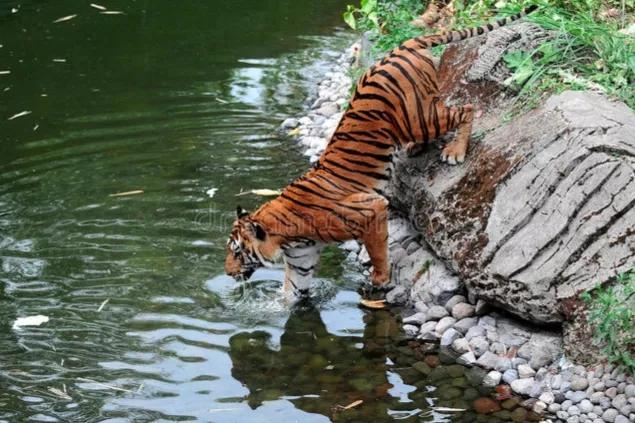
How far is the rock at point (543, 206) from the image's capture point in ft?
17.9

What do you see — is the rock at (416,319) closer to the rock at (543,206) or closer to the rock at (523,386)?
the rock at (543,206)

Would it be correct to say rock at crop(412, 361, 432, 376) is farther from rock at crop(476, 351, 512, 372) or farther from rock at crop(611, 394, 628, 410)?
rock at crop(611, 394, 628, 410)

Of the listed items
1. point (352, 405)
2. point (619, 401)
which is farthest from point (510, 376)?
point (352, 405)

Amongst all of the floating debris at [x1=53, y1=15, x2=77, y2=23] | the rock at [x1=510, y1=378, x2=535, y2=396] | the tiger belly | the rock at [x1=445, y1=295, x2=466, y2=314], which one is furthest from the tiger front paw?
the floating debris at [x1=53, y1=15, x2=77, y2=23]

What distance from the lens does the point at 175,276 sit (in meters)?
6.91

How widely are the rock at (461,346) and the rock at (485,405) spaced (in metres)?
0.50

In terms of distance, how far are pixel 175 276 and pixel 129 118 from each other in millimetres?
3773

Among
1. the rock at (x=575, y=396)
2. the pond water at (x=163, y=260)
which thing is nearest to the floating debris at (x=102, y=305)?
the pond water at (x=163, y=260)

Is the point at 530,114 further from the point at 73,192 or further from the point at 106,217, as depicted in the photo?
the point at 73,192

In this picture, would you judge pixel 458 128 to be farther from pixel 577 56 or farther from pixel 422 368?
pixel 422 368

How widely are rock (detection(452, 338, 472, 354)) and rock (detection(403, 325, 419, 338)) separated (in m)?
0.31

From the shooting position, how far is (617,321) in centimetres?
515

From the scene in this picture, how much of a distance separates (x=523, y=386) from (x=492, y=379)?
8.5 inches

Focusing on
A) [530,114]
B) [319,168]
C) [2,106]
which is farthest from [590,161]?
[2,106]
